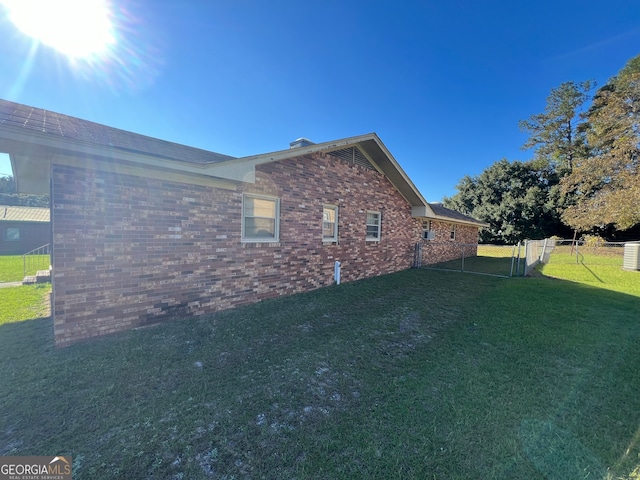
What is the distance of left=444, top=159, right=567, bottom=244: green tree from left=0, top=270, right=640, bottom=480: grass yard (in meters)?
24.6

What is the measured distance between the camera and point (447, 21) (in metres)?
8.98

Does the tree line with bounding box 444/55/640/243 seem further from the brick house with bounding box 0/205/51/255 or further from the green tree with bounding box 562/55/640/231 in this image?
the brick house with bounding box 0/205/51/255

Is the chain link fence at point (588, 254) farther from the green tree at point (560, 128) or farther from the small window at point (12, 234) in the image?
the small window at point (12, 234)

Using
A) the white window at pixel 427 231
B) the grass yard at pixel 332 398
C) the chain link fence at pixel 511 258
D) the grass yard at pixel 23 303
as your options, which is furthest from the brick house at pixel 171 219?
the chain link fence at pixel 511 258

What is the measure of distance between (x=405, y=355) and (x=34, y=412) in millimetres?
4234

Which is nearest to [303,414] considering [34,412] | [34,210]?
[34,412]

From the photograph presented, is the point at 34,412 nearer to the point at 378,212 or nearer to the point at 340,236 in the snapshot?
the point at 340,236

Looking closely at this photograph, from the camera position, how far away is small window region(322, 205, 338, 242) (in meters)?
7.96

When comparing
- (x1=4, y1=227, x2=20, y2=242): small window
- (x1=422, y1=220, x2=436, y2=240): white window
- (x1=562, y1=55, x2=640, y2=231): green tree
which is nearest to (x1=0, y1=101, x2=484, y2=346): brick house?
(x1=422, y1=220, x2=436, y2=240): white window

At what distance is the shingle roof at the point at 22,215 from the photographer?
60.6ft

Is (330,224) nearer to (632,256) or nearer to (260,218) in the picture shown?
(260,218)

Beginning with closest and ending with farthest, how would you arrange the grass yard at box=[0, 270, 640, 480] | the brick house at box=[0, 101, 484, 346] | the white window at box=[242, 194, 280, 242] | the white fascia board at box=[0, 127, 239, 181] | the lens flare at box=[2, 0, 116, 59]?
the grass yard at box=[0, 270, 640, 480]
the white fascia board at box=[0, 127, 239, 181]
the brick house at box=[0, 101, 484, 346]
the lens flare at box=[2, 0, 116, 59]
the white window at box=[242, 194, 280, 242]

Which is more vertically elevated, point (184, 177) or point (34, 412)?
point (184, 177)

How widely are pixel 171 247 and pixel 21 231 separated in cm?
2367
